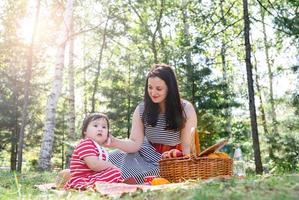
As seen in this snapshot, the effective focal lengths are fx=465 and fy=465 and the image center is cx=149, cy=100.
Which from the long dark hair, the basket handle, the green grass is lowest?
the green grass

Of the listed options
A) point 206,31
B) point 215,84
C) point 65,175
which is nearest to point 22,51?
point 215,84

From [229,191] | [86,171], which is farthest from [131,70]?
[229,191]

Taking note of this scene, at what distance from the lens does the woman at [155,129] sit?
4739 millimetres

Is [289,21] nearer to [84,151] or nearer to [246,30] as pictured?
[246,30]

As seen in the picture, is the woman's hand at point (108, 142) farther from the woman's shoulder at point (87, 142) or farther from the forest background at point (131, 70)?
the forest background at point (131, 70)

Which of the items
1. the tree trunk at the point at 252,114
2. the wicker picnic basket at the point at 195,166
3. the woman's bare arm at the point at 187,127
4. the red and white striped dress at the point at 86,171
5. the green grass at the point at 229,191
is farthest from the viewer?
the tree trunk at the point at 252,114

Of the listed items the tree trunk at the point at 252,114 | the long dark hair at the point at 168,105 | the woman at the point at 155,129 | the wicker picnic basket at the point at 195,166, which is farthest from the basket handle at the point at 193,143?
the tree trunk at the point at 252,114

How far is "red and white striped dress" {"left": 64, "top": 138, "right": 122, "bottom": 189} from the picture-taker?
4.00m

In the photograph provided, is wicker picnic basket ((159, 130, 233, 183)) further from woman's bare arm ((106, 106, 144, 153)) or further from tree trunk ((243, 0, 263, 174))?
tree trunk ((243, 0, 263, 174))

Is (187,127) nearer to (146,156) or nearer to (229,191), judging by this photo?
(146,156)

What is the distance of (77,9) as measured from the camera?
64.7ft

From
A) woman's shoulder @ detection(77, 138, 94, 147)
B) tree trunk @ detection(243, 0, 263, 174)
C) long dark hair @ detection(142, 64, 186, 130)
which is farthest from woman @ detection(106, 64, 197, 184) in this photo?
tree trunk @ detection(243, 0, 263, 174)

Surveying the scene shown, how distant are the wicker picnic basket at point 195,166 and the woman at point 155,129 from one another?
695 mm

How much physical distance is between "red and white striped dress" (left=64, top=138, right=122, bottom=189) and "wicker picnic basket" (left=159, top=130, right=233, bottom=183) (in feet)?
1.57
